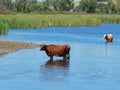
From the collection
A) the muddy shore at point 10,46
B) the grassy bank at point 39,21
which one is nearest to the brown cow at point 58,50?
the muddy shore at point 10,46

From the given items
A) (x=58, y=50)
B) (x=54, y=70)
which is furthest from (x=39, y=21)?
(x=54, y=70)

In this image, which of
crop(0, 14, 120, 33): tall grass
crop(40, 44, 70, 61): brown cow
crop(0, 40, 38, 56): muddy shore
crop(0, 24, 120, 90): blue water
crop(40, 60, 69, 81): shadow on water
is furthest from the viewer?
crop(0, 14, 120, 33): tall grass

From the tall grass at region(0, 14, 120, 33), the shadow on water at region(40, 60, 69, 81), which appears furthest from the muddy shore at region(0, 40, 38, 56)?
the tall grass at region(0, 14, 120, 33)

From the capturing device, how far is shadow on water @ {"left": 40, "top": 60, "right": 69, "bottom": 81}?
17.8m

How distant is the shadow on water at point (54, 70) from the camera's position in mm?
17834

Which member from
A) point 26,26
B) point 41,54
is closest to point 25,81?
point 41,54

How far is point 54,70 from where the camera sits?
19781 millimetres

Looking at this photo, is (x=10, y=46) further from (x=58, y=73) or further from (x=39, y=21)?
(x=39, y=21)

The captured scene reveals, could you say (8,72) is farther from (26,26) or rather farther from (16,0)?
(16,0)

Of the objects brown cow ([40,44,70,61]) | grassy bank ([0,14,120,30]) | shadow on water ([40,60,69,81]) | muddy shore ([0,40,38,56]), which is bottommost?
grassy bank ([0,14,120,30])

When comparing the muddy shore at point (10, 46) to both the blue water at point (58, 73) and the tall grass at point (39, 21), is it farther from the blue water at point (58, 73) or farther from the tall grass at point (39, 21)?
the tall grass at point (39, 21)

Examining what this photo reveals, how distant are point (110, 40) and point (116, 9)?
3666 inches

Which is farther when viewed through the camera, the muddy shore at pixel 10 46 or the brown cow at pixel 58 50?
the muddy shore at pixel 10 46

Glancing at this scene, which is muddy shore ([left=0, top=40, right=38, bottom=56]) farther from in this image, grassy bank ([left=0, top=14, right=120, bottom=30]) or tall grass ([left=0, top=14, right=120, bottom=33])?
grassy bank ([left=0, top=14, right=120, bottom=30])
